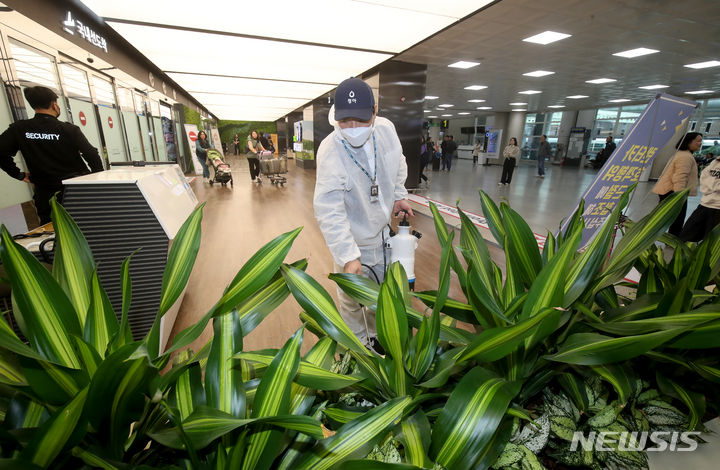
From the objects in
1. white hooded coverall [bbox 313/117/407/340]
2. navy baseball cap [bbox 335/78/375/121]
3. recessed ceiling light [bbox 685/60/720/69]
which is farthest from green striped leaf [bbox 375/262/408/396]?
recessed ceiling light [bbox 685/60/720/69]

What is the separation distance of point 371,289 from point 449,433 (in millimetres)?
292

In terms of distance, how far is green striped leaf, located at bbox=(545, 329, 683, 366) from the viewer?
0.43m

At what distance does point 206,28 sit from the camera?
15.8 ft

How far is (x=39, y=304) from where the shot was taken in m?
0.46

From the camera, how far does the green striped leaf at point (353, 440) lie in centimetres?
43

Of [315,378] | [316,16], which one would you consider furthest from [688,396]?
[316,16]

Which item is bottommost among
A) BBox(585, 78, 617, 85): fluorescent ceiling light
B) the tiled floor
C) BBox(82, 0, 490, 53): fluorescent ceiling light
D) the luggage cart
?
the tiled floor

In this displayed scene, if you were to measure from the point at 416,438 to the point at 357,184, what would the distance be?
130 centimetres

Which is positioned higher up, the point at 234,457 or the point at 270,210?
the point at 234,457

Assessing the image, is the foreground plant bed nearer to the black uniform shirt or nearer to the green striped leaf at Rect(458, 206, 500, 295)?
the green striped leaf at Rect(458, 206, 500, 295)

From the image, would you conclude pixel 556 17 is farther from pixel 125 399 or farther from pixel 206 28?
pixel 125 399

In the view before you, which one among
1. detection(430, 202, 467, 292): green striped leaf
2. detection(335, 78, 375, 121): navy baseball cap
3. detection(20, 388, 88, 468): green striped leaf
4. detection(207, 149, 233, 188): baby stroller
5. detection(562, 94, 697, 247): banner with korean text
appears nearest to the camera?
detection(20, 388, 88, 468): green striped leaf

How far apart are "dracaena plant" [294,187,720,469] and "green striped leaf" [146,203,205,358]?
17 cm

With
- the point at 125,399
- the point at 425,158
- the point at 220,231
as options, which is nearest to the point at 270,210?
the point at 220,231
